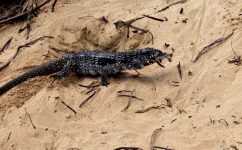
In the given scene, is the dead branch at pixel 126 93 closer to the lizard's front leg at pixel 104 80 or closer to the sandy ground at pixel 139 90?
the sandy ground at pixel 139 90

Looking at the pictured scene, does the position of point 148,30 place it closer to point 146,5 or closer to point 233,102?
point 146,5

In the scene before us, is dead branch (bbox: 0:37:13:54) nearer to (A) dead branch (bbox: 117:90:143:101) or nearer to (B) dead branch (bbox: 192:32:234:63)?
(A) dead branch (bbox: 117:90:143:101)

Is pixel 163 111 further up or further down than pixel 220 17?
further down

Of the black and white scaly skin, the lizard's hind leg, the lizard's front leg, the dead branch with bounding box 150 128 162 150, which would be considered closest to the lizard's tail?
the black and white scaly skin

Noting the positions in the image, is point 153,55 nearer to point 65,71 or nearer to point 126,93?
point 126,93

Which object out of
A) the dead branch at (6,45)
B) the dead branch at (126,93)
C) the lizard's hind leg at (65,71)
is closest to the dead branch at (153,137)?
the dead branch at (126,93)

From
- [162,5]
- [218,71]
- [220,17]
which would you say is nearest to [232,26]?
[220,17]
